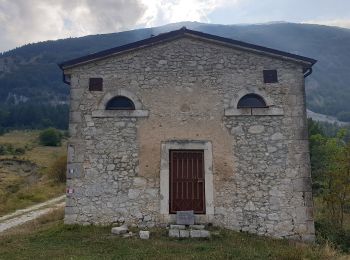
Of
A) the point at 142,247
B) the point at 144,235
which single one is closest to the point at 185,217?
the point at 144,235

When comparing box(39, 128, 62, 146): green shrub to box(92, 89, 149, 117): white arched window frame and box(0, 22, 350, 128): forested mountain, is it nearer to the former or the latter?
box(0, 22, 350, 128): forested mountain

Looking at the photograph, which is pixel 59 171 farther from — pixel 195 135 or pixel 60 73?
pixel 60 73

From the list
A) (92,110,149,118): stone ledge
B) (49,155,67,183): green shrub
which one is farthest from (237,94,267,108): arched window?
(49,155,67,183): green shrub

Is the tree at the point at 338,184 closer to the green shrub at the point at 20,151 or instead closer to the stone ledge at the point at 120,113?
the stone ledge at the point at 120,113

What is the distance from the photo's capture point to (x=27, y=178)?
3766 centimetres

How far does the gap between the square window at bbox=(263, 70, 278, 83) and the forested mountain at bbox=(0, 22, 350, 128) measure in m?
77.2

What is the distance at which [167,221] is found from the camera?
11.4m

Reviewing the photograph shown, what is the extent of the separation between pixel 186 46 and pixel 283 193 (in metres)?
5.32

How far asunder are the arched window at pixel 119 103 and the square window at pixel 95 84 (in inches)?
21.7

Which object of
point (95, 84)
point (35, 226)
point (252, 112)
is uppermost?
point (95, 84)

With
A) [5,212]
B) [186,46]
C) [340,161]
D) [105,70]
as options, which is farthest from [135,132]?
[5,212]

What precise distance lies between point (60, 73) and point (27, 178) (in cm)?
11463

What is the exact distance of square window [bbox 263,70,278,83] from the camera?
11984 millimetres

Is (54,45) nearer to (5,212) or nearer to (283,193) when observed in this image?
(5,212)
